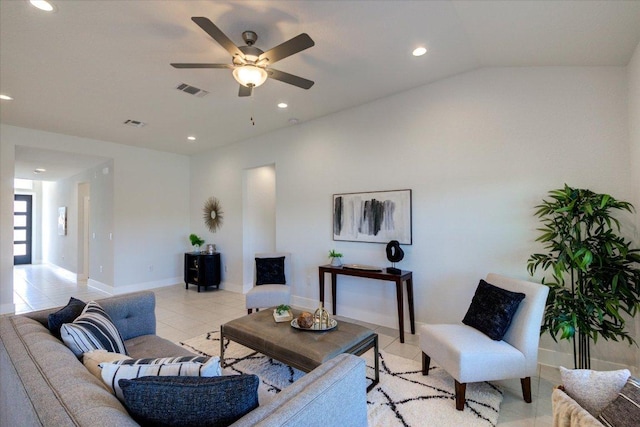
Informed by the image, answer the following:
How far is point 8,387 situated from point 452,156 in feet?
12.6

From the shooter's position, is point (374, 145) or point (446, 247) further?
point (374, 145)

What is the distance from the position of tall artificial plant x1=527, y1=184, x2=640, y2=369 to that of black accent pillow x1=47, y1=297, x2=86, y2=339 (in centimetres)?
336

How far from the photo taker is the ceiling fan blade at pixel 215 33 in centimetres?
186

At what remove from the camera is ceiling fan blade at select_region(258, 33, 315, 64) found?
2.03 metres

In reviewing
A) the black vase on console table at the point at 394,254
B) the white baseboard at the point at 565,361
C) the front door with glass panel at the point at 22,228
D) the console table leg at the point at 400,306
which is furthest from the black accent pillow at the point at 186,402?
the front door with glass panel at the point at 22,228

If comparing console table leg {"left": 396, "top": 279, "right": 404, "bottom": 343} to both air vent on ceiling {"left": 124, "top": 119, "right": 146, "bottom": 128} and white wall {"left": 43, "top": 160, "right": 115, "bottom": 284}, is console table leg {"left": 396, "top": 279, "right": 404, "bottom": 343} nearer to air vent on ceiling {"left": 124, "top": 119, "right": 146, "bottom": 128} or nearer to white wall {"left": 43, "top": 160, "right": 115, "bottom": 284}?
air vent on ceiling {"left": 124, "top": 119, "right": 146, "bottom": 128}

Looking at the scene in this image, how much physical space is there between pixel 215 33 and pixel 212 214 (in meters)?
4.89

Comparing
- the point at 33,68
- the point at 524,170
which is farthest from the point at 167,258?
the point at 524,170

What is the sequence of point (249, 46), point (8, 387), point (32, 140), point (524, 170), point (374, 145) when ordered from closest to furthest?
point (8, 387) → point (249, 46) → point (524, 170) → point (374, 145) → point (32, 140)

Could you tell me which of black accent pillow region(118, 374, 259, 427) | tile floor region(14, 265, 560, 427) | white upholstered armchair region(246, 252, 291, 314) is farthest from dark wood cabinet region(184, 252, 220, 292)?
black accent pillow region(118, 374, 259, 427)

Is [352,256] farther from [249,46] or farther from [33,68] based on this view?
[33,68]

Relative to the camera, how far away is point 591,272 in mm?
2387

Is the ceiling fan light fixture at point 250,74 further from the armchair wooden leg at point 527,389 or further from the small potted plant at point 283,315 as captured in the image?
the armchair wooden leg at point 527,389

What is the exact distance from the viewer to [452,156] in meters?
3.38
